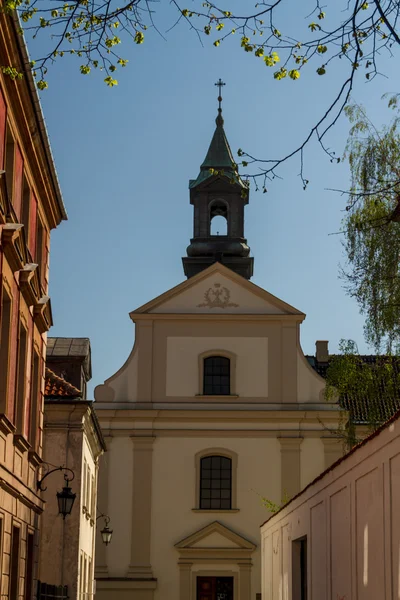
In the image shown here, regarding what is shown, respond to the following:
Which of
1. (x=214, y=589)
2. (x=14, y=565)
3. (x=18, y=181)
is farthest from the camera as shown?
(x=214, y=589)

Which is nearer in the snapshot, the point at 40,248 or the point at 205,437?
the point at 40,248

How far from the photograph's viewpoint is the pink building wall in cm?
1026

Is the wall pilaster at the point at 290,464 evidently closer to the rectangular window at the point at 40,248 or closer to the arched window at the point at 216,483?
the arched window at the point at 216,483

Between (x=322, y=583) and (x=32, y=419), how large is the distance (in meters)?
5.32

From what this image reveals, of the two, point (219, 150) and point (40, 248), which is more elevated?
point (219, 150)

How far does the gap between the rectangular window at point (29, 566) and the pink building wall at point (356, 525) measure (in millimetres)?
4320

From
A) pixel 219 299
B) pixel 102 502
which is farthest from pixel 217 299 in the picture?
pixel 102 502

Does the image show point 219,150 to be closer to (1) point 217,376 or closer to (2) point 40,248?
(1) point 217,376

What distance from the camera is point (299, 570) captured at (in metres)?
18.3

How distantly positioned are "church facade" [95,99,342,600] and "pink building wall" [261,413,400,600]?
15007mm

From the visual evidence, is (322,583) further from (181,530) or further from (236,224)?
(236,224)

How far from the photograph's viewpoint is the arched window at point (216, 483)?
3372 cm

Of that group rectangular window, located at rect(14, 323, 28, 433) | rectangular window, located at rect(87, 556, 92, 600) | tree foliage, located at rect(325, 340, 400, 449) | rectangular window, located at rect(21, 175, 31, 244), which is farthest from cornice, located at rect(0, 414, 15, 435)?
rectangular window, located at rect(87, 556, 92, 600)

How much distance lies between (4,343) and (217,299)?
2213 cm
